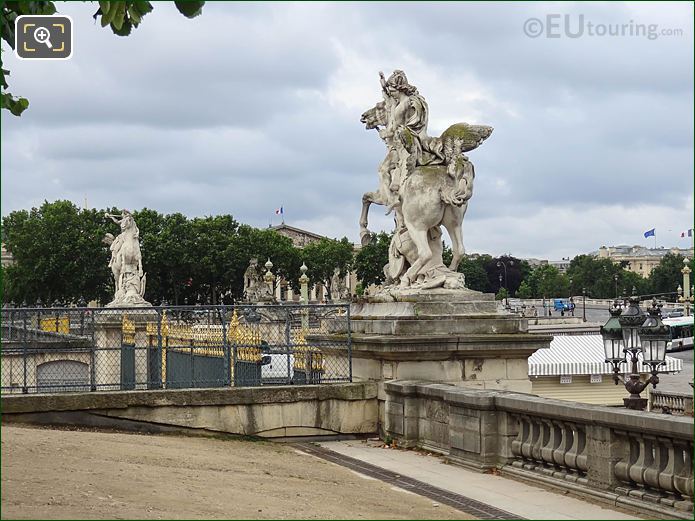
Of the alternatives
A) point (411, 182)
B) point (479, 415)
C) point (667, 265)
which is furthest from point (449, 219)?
point (667, 265)

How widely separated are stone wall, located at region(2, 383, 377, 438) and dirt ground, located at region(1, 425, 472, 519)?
769 mm

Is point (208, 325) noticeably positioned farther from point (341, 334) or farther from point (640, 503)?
point (640, 503)

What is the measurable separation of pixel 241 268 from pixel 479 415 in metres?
75.6

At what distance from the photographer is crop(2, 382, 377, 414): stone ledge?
12.4 metres

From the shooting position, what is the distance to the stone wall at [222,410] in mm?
12555

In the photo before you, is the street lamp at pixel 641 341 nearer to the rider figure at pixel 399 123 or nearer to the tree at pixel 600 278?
the rider figure at pixel 399 123

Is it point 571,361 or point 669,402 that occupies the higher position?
point 571,361

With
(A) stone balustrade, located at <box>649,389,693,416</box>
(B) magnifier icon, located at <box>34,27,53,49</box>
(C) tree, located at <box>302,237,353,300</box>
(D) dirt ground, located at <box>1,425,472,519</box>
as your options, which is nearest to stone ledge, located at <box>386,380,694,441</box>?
(D) dirt ground, located at <box>1,425,472,519</box>

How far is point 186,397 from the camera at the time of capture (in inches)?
516

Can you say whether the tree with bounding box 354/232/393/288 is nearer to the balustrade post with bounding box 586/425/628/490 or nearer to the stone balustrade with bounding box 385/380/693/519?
the stone balustrade with bounding box 385/380/693/519

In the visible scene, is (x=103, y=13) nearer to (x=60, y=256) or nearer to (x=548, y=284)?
(x=60, y=256)

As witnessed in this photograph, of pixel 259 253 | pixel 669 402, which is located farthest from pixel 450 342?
pixel 259 253

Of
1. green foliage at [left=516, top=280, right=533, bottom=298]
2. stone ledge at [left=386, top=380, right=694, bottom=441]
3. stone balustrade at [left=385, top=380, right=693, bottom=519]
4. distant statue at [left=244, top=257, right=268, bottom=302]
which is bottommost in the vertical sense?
stone balustrade at [left=385, top=380, right=693, bottom=519]

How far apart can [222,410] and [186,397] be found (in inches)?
19.8
